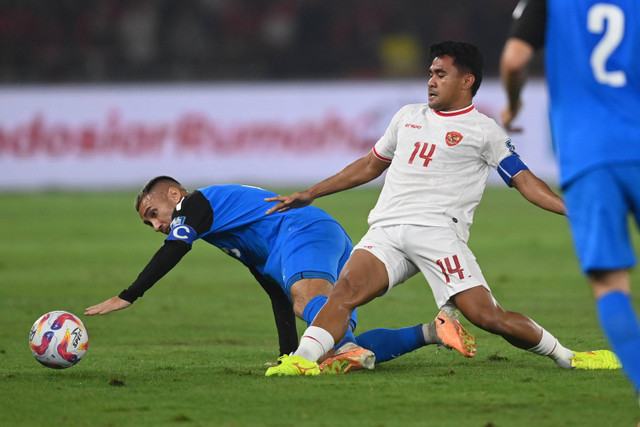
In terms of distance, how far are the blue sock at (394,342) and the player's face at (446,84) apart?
4.58 feet

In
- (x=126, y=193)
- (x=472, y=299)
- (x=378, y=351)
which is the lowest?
(x=126, y=193)

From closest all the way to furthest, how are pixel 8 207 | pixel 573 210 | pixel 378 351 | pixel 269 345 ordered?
pixel 573 210, pixel 378 351, pixel 269 345, pixel 8 207

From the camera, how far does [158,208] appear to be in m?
6.50

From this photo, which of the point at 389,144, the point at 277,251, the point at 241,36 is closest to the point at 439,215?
the point at 389,144

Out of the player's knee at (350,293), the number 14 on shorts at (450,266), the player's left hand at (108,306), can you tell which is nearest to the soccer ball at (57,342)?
the player's left hand at (108,306)

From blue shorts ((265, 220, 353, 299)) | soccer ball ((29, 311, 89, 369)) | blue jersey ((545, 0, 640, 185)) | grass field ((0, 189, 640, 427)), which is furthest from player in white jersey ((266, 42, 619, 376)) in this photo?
blue jersey ((545, 0, 640, 185))

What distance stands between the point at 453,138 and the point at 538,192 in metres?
0.59

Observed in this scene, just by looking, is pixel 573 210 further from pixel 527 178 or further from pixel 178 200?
pixel 178 200

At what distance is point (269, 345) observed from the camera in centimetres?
746

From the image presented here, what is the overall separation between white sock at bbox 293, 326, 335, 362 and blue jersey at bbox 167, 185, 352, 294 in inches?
24.9

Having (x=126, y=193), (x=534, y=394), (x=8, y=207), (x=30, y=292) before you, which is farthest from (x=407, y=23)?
(x=534, y=394)

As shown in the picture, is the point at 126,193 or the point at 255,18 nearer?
the point at 126,193

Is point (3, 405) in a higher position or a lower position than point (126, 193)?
higher

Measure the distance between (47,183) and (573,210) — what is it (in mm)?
19570
